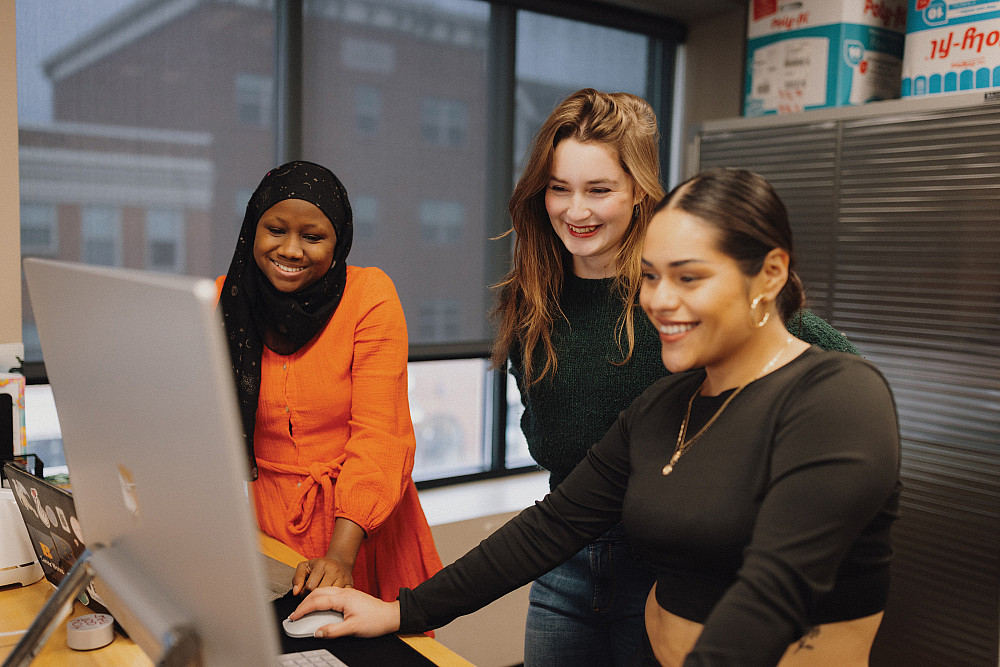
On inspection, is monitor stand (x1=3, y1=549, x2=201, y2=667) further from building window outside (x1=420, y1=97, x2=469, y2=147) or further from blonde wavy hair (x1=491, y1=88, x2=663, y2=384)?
building window outside (x1=420, y1=97, x2=469, y2=147)

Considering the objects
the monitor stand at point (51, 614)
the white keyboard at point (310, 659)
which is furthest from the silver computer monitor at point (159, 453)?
the white keyboard at point (310, 659)

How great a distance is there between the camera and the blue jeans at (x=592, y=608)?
142 cm

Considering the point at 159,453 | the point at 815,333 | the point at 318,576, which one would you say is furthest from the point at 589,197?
the point at 159,453

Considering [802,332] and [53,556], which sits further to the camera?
[802,332]

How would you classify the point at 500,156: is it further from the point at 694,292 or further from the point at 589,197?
the point at 694,292

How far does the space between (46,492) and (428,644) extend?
0.60 metres

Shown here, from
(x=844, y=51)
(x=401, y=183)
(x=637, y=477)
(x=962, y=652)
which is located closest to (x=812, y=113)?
(x=844, y=51)

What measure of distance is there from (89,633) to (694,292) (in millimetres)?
952

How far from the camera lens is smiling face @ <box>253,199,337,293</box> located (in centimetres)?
147

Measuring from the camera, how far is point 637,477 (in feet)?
3.63

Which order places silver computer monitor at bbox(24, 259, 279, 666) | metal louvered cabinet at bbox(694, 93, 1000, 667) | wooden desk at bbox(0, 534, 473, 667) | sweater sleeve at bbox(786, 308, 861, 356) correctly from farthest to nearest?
metal louvered cabinet at bbox(694, 93, 1000, 667) < sweater sleeve at bbox(786, 308, 861, 356) < wooden desk at bbox(0, 534, 473, 667) < silver computer monitor at bbox(24, 259, 279, 666)

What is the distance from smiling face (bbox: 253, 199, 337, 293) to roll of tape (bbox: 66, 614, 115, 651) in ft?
2.12

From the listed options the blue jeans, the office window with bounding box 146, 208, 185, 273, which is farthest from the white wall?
the blue jeans

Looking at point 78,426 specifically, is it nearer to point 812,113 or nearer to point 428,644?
point 428,644
